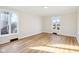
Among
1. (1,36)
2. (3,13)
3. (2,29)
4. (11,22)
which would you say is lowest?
(1,36)

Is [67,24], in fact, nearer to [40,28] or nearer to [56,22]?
[56,22]

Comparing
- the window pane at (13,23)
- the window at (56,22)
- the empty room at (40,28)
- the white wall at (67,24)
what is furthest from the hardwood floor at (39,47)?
the window at (56,22)

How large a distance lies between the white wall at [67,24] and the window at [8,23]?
4958 mm

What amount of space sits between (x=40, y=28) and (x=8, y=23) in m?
5.88

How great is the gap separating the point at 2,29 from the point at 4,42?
718 millimetres

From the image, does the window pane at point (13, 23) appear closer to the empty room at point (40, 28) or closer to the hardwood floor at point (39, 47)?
the empty room at point (40, 28)

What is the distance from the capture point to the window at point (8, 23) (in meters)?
5.67

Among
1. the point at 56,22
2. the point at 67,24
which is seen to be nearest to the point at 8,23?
the point at 67,24

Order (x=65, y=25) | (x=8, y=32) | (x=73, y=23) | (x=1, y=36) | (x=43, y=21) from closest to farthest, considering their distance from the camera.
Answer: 1. (x=1, y=36)
2. (x=8, y=32)
3. (x=73, y=23)
4. (x=65, y=25)
5. (x=43, y=21)

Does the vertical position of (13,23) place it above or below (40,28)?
above

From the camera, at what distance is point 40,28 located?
11.7 m

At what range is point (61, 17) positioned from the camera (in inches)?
412
